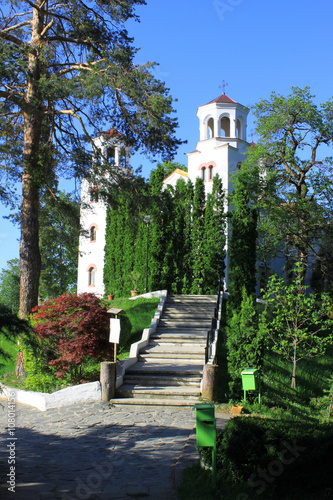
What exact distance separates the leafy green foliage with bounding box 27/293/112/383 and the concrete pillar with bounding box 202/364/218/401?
9.15 ft

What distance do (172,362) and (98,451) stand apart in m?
6.38

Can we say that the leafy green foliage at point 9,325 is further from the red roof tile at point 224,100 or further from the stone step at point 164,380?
the red roof tile at point 224,100

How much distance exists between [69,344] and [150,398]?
2363mm

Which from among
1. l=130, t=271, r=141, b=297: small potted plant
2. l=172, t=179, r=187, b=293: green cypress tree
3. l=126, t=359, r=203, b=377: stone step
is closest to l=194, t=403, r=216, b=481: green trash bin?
l=126, t=359, r=203, b=377: stone step

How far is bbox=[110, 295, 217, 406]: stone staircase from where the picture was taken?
1088 cm

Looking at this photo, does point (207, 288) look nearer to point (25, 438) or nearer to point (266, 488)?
point (25, 438)

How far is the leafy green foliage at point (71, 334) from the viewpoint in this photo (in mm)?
11273

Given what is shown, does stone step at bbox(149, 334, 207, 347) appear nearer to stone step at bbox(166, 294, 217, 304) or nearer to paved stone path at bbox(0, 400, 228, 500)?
stone step at bbox(166, 294, 217, 304)

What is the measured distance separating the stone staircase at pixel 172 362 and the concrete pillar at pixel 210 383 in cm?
31

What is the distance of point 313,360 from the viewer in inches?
630

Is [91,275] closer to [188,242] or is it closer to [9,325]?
[188,242]

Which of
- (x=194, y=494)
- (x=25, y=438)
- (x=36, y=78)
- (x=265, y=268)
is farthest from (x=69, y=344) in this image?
(x=265, y=268)

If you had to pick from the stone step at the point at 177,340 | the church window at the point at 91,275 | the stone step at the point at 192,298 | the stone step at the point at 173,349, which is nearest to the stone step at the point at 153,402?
the stone step at the point at 173,349

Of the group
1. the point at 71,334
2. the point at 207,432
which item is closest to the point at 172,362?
the point at 71,334
